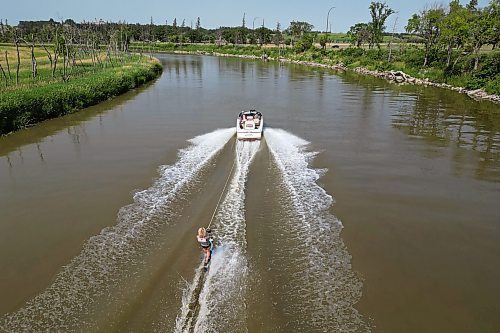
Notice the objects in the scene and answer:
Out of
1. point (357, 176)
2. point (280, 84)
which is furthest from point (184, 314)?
point (280, 84)

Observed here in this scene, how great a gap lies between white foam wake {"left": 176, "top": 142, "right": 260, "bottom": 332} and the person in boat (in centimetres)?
24

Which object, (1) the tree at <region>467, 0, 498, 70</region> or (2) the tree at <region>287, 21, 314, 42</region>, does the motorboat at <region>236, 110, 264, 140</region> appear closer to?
(1) the tree at <region>467, 0, 498, 70</region>

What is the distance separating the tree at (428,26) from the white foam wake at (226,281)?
4770cm

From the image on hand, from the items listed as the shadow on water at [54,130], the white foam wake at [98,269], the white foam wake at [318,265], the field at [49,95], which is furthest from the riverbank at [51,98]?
the white foam wake at [318,265]

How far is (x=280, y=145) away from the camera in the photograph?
1895 cm

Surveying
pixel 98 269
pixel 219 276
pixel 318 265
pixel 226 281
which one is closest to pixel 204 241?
pixel 219 276

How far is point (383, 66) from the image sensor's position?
2245 inches

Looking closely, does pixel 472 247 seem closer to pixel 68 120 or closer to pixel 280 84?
pixel 68 120

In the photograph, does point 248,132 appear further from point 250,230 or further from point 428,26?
point 428,26

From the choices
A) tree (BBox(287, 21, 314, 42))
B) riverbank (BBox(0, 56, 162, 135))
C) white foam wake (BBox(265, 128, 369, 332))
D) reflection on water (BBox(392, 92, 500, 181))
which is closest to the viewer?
white foam wake (BBox(265, 128, 369, 332))

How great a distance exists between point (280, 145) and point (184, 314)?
12377mm

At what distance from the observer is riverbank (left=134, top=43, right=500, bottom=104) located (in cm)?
3841

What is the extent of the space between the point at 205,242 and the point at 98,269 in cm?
255

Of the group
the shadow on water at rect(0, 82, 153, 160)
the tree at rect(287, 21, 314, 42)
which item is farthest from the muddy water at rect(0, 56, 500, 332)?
the tree at rect(287, 21, 314, 42)
